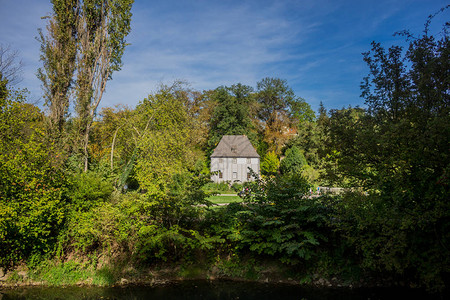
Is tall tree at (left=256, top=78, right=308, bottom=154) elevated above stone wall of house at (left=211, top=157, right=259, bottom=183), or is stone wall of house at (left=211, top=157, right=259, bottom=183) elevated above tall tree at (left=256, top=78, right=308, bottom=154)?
tall tree at (left=256, top=78, right=308, bottom=154)

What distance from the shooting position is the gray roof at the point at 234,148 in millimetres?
40125

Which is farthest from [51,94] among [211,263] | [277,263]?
[277,263]

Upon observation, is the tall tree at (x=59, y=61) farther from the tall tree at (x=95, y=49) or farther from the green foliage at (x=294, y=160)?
the green foliage at (x=294, y=160)

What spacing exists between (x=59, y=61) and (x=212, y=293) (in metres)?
Result: 14.0

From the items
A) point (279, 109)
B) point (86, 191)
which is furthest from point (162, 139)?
point (279, 109)

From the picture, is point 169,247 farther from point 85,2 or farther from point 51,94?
point 85,2

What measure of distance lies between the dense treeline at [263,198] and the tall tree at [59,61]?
7cm

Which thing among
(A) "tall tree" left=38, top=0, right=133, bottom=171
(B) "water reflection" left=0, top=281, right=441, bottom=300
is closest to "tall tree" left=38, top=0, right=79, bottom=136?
(A) "tall tree" left=38, top=0, right=133, bottom=171

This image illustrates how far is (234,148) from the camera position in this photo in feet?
133

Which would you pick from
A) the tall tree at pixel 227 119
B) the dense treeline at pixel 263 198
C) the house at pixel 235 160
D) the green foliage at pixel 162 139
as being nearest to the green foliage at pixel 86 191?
the dense treeline at pixel 263 198

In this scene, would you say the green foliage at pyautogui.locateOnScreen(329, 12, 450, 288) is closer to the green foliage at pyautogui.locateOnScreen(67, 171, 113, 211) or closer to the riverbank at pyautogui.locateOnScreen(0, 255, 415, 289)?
the riverbank at pyautogui.locateOnScreen(0, 255, 415, 289)

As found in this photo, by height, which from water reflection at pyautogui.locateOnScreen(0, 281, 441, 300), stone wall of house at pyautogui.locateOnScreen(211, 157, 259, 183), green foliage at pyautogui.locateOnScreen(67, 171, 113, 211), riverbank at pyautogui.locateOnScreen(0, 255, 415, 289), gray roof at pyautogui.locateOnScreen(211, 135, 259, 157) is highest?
gray roof at pyautogui.locateOnScreen(211, 135, 259, 157)

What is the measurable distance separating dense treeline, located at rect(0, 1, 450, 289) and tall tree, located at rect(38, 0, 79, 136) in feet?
0.23

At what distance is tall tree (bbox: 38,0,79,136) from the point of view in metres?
15.2
